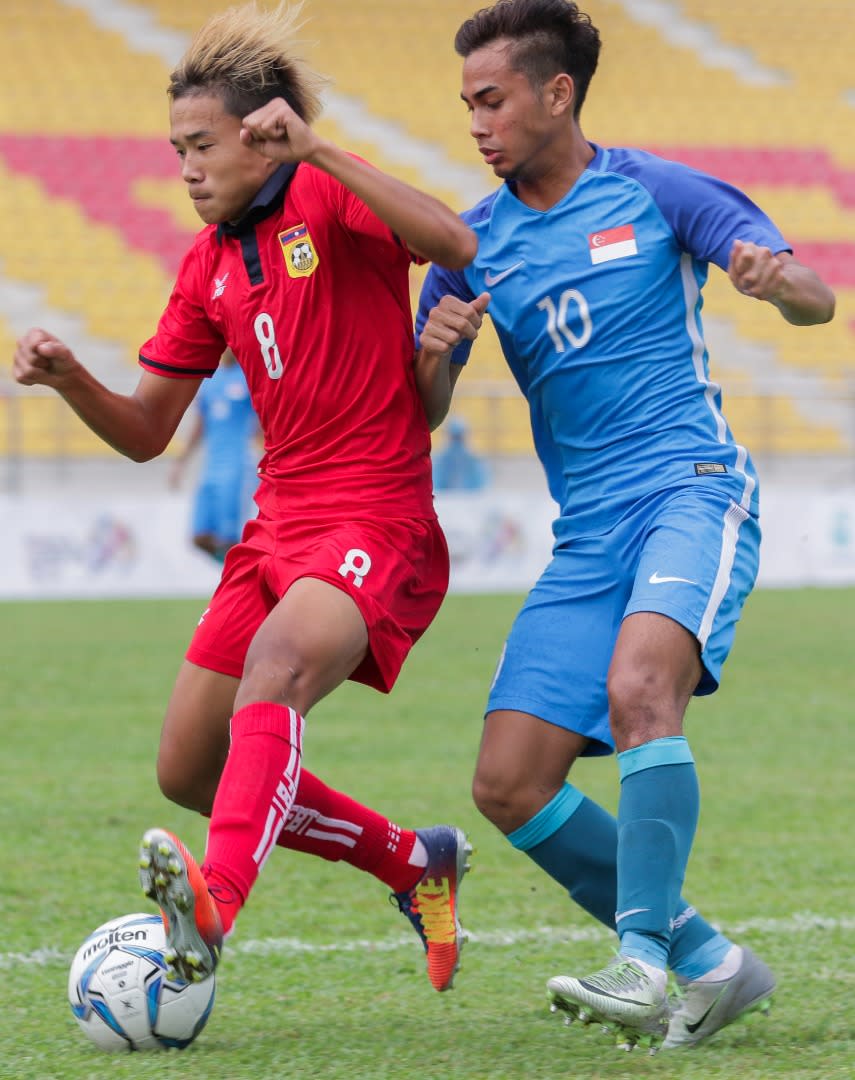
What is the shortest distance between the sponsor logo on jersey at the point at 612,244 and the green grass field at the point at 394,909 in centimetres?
177

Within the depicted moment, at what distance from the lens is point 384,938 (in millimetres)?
4629

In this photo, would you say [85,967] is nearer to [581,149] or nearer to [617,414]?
[617,414]

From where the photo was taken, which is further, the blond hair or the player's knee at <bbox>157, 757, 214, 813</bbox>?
the player's knee at <bbox>157, 757, 214, 813</bbox>

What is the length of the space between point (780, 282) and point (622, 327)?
0.46 metres

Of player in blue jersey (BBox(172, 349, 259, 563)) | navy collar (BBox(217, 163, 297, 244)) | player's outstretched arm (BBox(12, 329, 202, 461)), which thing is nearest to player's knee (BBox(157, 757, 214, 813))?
player's outstretched arm (BBox(12, 329, 202, 461))

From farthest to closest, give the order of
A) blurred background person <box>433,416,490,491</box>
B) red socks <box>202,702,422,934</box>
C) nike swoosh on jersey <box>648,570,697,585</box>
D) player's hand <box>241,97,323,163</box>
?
blurred background person <box>433,416,490,491</box>
nike swoosh on jersey <box>648,570,697,585</box>
player's hand <box>241,97,323,163</box>
red socks <box>202,702,422,934</box>

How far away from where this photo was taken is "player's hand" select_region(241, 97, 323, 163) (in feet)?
11.1

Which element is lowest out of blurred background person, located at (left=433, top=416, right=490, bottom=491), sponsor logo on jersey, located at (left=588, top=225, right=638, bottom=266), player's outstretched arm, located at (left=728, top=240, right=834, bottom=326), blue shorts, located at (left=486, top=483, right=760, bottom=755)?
blue shorts, located at (left=486, top=483, right=760, bottom=755)

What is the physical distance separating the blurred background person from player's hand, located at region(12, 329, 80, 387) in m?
13.6

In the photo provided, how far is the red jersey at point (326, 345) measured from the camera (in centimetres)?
379

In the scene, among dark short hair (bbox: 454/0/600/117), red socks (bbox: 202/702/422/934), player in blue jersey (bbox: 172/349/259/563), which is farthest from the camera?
player in blue jersey (bbox: 172/349/259/563)

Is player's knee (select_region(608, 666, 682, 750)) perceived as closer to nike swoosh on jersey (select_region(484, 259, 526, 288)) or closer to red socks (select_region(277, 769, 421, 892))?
red socks (select_region(277, 769, 421, 892))

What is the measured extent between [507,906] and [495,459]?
1383 cm

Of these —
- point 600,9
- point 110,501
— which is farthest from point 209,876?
point 600,9
